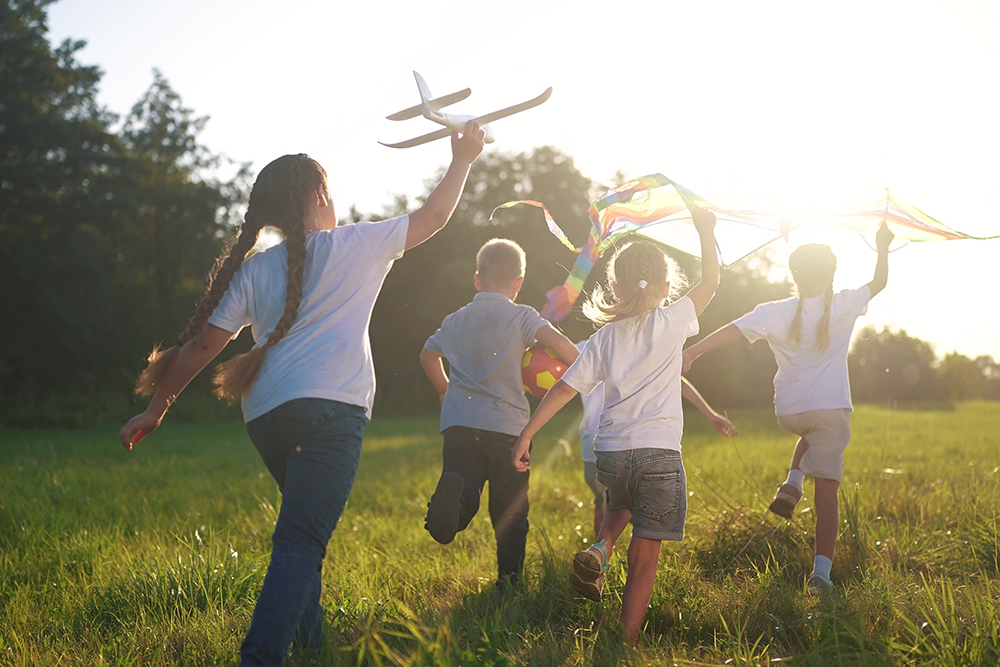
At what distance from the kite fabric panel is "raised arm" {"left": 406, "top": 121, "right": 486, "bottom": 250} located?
2821 mm

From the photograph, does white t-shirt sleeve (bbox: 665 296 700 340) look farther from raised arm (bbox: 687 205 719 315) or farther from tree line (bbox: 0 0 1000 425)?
tree line (bbox: 0 0 1000 425)

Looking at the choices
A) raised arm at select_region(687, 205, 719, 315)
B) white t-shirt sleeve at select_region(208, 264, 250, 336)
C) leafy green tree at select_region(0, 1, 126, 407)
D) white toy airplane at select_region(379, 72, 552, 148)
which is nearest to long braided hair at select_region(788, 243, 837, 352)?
raised arm at select_region(687, 205, 719, 315)

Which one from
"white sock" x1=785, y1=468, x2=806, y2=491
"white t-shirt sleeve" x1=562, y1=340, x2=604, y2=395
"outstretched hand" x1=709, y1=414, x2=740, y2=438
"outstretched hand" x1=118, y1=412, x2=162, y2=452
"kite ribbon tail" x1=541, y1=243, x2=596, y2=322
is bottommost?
Result: "white sock" x1=785, y1=468, x2=806, y2=491

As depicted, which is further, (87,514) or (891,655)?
(87,514)

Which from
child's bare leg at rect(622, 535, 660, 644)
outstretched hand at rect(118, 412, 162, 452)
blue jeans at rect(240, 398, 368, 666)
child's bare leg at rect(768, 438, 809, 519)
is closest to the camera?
blue jeans at rect(240, 398, 368, 666)

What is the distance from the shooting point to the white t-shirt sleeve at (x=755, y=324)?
184 inches

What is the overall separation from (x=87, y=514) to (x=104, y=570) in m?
2.34

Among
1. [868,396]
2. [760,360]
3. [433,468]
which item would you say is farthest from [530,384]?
[868,396]

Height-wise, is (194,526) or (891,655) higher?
(891,655)

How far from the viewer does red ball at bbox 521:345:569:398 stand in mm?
4684

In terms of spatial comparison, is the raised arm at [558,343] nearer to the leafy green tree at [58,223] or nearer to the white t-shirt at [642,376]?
the white t-shirt at [642,376]

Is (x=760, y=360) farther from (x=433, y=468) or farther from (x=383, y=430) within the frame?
(x=433, y=468)

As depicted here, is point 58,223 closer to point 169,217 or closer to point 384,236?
point 169,217

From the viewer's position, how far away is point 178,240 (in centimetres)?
3697
